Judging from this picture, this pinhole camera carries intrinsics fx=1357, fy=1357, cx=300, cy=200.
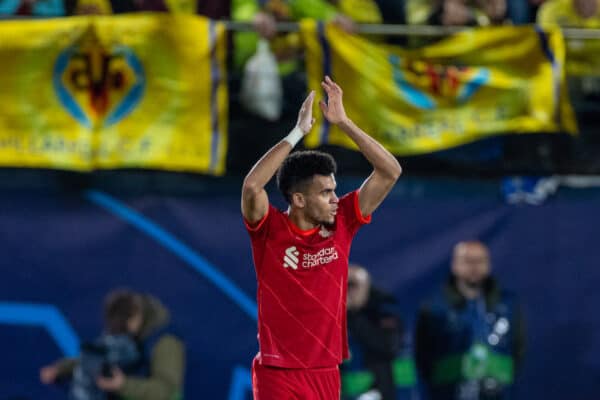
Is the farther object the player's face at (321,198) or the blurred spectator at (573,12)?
the blurred spectator at (573,12)

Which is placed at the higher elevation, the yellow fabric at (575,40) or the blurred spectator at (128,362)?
the yellow fabric at (575,40)

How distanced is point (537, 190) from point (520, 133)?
1.63ft

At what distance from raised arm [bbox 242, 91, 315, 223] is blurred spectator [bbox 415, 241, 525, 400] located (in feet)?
12.4

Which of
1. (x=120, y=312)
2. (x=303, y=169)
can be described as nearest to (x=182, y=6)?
(x=120, y=312)

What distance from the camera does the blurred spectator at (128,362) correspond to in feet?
30.2

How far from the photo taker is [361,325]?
9.55 meters

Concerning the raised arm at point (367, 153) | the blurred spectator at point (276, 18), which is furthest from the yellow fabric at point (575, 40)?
the raised arm at point (367, 153)

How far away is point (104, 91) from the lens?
1030cm

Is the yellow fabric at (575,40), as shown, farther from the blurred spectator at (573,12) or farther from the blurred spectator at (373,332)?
the blurred spectator at (373,332)

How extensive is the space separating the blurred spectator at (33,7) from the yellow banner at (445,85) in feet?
6.63

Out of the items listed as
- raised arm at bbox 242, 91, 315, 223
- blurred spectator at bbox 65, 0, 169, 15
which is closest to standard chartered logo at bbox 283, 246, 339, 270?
raised arm at bbox 242, 91, 315, 223

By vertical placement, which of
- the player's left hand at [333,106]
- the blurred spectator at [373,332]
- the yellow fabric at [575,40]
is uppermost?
the yellow fabric at [575,40]

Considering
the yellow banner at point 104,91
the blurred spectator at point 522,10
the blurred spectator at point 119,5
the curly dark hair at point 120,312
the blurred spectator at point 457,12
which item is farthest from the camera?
the blurred spectator at point 522,10

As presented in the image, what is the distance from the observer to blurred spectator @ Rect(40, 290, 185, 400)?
920 cm
